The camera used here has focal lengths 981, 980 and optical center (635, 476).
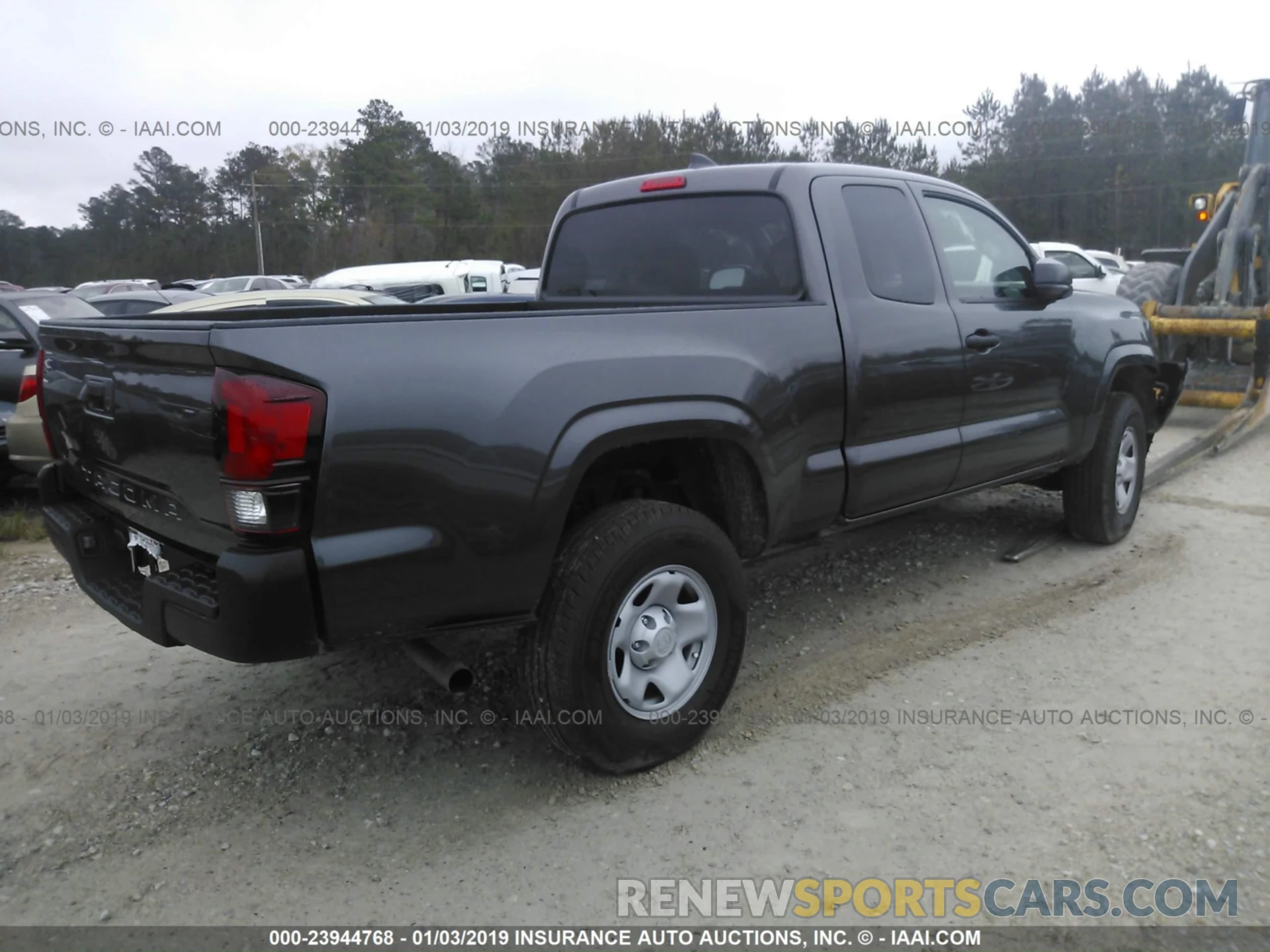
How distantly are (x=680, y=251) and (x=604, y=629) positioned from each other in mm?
1846

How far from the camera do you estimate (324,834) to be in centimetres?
289

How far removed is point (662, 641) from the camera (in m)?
3.12

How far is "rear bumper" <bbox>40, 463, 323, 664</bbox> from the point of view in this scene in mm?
2410

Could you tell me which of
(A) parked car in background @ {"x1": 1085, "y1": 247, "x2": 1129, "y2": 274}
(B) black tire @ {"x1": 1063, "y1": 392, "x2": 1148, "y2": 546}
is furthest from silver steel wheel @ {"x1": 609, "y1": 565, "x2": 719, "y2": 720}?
(A) parked car in background @ {"x1": 1085, "y1": 247, "x2": 1129, "y2": 274}

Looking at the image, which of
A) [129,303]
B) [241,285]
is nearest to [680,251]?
[129,303]

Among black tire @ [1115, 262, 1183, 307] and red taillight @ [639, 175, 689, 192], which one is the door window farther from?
black tire @ [1115, 262, 1183, 307]

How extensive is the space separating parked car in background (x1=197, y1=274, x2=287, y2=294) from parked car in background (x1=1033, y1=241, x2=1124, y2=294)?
18.2 m

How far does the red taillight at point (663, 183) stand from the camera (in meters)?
4.14

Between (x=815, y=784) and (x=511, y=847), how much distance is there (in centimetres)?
97

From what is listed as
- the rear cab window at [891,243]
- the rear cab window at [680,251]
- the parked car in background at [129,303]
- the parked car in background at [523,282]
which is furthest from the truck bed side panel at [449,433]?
the parked car in background at [523,282]

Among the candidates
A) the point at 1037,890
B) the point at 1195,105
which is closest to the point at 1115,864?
the point at 1037,890

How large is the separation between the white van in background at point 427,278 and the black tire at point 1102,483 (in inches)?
791

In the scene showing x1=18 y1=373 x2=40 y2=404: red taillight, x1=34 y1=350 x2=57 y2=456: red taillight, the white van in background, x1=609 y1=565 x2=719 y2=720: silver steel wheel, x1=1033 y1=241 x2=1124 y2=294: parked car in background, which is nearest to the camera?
x1=609 y1=565 x2=719 y2=720: silver steel wheel

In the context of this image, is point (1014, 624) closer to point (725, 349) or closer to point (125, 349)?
point (725, 349)
